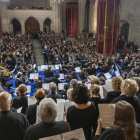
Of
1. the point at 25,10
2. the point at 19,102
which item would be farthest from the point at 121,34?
the point at 19,102

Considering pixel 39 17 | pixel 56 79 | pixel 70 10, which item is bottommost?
pixel 56 79

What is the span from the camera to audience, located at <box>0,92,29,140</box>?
2053mm

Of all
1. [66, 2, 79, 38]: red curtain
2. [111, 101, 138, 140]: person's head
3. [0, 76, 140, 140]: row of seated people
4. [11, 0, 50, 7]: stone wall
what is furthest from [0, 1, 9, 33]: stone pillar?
[111, 101, 138, 140]: person's head

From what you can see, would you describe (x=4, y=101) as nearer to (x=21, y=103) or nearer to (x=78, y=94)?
(x=78, y=94)

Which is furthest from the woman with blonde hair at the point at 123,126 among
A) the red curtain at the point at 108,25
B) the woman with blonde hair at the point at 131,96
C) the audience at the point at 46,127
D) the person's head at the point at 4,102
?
the red curtain at the point at 108,25

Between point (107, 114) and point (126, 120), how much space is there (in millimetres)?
547

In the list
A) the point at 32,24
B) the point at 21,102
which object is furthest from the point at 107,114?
the point at 32,24

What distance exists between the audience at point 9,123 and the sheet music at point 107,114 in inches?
42.6

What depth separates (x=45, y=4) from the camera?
28359mm

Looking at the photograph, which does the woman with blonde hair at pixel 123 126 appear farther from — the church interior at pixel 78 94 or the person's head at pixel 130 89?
the person's head at pixel 130 89

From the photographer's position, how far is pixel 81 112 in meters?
2.30

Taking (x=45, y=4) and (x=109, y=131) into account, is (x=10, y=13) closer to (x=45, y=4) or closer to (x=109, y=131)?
(x=45, y=4)

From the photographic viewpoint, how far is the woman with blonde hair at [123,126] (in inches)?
59.6

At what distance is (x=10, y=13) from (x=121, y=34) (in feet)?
53.3
